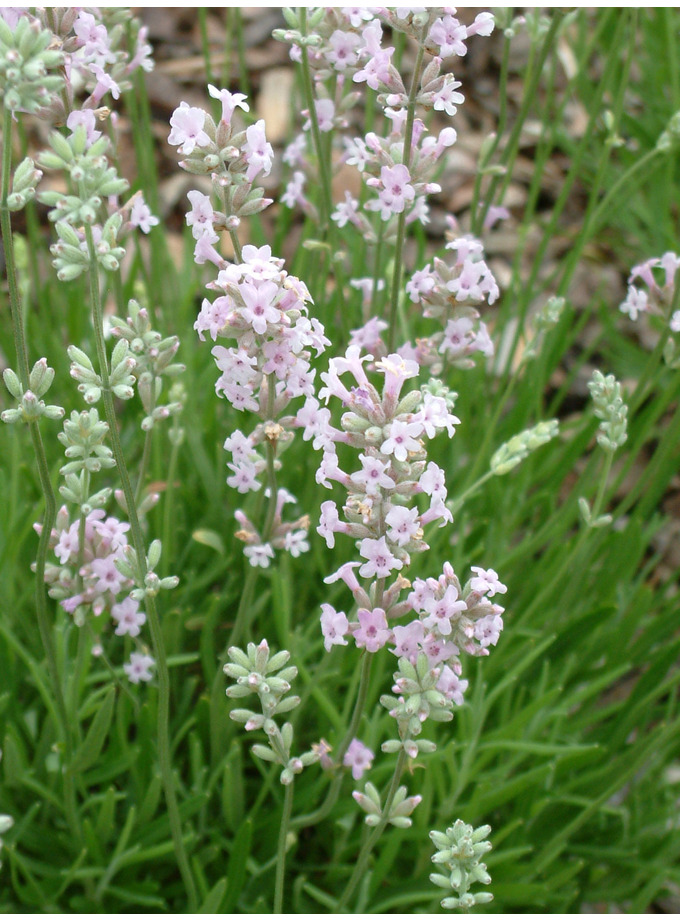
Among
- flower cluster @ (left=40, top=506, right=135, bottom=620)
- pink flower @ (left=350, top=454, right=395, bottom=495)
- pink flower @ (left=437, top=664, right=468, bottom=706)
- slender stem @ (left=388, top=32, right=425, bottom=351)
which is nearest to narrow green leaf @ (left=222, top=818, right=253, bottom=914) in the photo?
flower cluster @ (left=40, top=506, right=135, bottom=620)

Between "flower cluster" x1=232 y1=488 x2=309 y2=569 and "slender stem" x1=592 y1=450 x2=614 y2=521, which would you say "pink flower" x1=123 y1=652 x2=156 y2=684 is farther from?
"slender stem" x1=592 y1=450 x2=614 y2=521

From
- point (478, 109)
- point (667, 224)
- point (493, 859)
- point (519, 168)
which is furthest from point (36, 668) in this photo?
point (478, 109)

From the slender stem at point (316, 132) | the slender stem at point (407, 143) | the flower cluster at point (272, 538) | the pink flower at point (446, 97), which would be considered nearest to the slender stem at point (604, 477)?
the slender stem at point (407, 143)

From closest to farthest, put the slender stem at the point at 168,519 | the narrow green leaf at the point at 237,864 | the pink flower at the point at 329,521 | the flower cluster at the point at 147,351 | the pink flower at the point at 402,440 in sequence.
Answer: the pink flower at the point at 402,440 → the pink flower at the point at 329,521 → the flower cluster at the point at 147,351 → the narrow green leaf at the point at 237,864 → the slender stem at the point at 168,519

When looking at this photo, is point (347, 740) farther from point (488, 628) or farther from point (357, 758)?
point (488, 628)

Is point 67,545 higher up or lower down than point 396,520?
lower down

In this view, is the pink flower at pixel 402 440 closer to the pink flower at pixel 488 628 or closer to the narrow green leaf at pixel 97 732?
the pink flower at pixel 488 628

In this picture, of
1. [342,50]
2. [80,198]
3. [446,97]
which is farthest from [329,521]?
[342,50]
